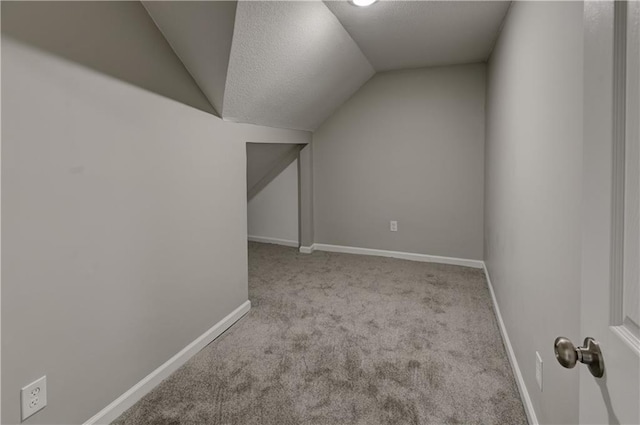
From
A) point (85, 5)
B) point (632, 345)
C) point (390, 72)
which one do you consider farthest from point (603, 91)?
point (390, 72)

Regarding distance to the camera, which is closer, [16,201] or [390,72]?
[16,201]

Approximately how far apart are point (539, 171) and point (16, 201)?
6.34ft

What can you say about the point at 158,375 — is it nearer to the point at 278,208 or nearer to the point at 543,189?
the point at 543,189

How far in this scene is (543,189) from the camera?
150 cm

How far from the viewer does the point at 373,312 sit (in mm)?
2854

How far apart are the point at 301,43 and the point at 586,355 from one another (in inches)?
91.6

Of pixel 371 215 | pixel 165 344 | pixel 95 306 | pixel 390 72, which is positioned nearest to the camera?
pixel 95 306

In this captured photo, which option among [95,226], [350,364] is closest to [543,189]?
[350,364]

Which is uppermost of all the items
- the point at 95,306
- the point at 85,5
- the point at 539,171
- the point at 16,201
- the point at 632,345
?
the point at 85,5

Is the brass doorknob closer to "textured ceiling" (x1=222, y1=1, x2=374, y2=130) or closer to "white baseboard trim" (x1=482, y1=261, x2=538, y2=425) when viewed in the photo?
"white baseboard trim" (x1=482, y1=261, x2=538, y2=425)

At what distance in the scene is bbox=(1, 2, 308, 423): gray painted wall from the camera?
1.32 meters

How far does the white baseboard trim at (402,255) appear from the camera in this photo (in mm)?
4016

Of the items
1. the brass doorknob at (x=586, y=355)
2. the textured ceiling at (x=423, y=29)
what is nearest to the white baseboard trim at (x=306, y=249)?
the textured ceiling at (x=423, y=29)

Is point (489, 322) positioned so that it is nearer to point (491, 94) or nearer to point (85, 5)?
point (491, 94)
